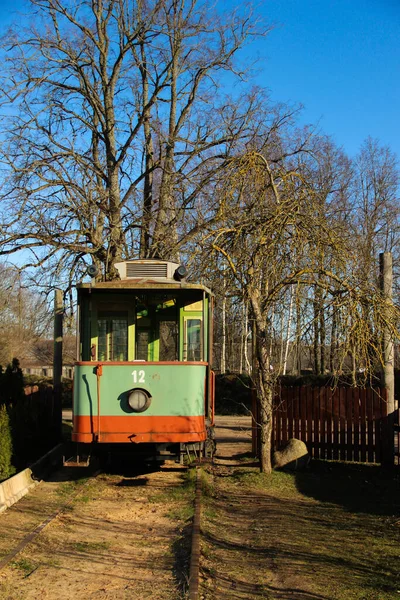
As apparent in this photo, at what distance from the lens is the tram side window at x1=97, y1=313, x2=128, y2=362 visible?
35.3ft

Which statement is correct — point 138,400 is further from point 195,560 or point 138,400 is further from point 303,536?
point 195,560

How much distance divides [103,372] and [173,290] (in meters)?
1.73

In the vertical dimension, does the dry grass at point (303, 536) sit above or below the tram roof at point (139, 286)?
below

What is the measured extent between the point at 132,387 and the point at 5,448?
2.55 m

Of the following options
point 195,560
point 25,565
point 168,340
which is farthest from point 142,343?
point 195,560

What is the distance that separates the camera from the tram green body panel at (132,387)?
1009cm

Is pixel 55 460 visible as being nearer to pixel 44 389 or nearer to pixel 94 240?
pixel 44 389

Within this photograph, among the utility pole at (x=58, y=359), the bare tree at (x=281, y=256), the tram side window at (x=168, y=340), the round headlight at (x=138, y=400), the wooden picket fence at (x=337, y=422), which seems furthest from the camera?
the utility pole at (x=58, y=359)

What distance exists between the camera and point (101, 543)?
285 inches

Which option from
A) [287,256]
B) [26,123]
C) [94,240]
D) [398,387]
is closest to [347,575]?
[287,256]

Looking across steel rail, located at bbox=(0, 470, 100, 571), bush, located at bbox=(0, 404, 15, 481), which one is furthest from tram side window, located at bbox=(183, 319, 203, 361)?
bush, located at bbox=(0, 404, 15, 481)

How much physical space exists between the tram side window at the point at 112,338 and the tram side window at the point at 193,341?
1031mm

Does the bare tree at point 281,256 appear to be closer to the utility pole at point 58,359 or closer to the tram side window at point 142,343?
the tram side window at point 142,343

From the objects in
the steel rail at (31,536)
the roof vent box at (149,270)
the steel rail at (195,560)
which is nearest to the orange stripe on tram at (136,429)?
the steel rail at (31,536)
